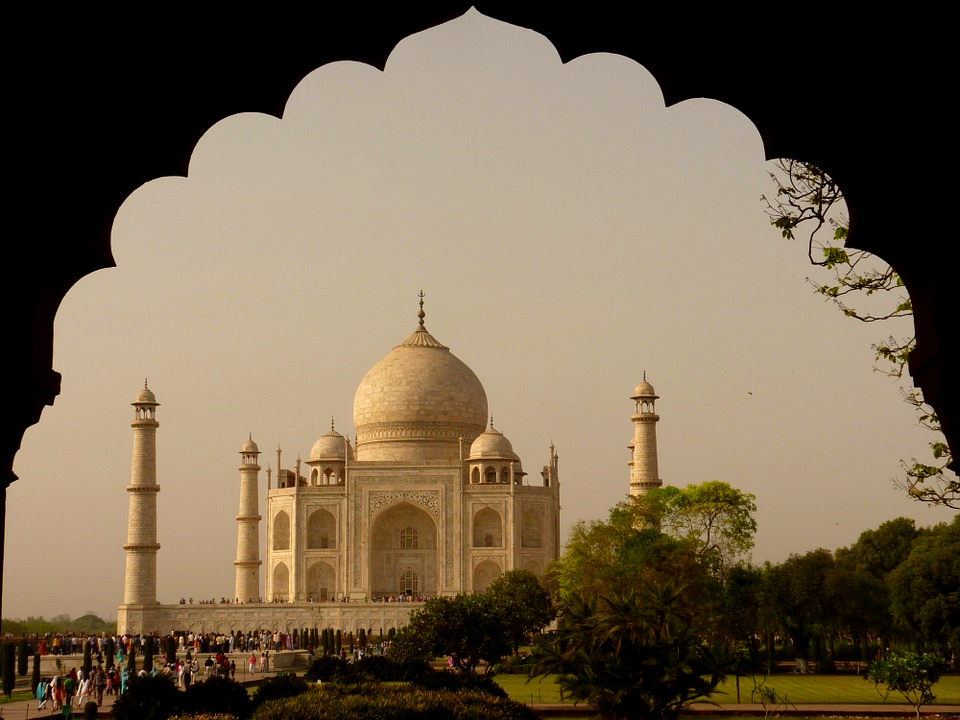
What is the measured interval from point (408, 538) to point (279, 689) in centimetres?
3326

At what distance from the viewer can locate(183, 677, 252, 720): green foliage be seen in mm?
14617

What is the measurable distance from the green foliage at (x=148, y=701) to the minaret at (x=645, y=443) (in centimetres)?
3059

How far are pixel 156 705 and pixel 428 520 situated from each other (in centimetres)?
3245

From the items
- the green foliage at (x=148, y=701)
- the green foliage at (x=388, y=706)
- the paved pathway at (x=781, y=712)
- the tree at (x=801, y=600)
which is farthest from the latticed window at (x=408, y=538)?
the green foliage at (x=388, y=706)

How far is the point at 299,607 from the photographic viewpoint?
43.0 meters

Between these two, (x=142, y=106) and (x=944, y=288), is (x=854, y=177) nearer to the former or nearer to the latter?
(x=944, y=288)

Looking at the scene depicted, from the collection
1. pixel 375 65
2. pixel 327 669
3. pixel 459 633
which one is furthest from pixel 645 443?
pixel 375 65

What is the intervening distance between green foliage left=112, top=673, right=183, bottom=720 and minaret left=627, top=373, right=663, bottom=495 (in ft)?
100

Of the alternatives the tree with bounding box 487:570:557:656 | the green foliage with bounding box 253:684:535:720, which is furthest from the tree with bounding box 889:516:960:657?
the green foliage with bounding box 253:684:535:720

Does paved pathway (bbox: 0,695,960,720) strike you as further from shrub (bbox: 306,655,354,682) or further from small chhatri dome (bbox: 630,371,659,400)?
small chhatri dome (bbox: 630,371,659,400)

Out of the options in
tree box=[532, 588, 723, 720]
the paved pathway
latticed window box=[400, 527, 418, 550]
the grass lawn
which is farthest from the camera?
latticed window box=[400, 527, 418, 550]

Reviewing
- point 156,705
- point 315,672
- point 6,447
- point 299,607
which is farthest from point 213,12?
point 299,607

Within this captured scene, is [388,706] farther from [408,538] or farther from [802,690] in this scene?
[408,538]

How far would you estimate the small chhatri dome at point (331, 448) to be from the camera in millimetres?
49156
